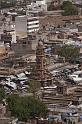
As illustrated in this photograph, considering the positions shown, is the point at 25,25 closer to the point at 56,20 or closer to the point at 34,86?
the point at 56,20

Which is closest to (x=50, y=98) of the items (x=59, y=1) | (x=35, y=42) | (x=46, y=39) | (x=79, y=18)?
(x=35, y=42)

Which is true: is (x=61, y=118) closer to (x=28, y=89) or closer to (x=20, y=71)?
(x=28, y=89)

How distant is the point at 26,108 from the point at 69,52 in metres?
12.1

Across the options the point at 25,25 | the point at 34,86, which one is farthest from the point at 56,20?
the point at 34,86

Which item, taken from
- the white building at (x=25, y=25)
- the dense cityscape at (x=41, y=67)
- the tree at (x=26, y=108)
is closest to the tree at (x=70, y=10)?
the dense cityscape at (x=41, y=67)

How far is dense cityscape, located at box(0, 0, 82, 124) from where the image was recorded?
22.2 m

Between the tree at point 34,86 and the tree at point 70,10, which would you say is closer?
the tree at point 34,86

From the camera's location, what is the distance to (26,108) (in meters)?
22.1

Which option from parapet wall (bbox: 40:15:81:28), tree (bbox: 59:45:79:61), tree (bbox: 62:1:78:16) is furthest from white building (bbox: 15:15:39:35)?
tree (bbox: 62:1:78:16)

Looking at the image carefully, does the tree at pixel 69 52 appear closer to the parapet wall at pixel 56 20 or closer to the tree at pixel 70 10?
the parapet wall at pixel 56 20

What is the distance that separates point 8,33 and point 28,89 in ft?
42.1

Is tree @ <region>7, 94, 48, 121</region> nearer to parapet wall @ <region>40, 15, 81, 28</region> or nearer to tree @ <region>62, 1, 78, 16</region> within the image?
parapet wall @ <region>40, 15, 81, 28</region>

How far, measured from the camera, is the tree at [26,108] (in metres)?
21.8

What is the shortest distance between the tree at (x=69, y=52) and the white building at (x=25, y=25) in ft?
22.4
